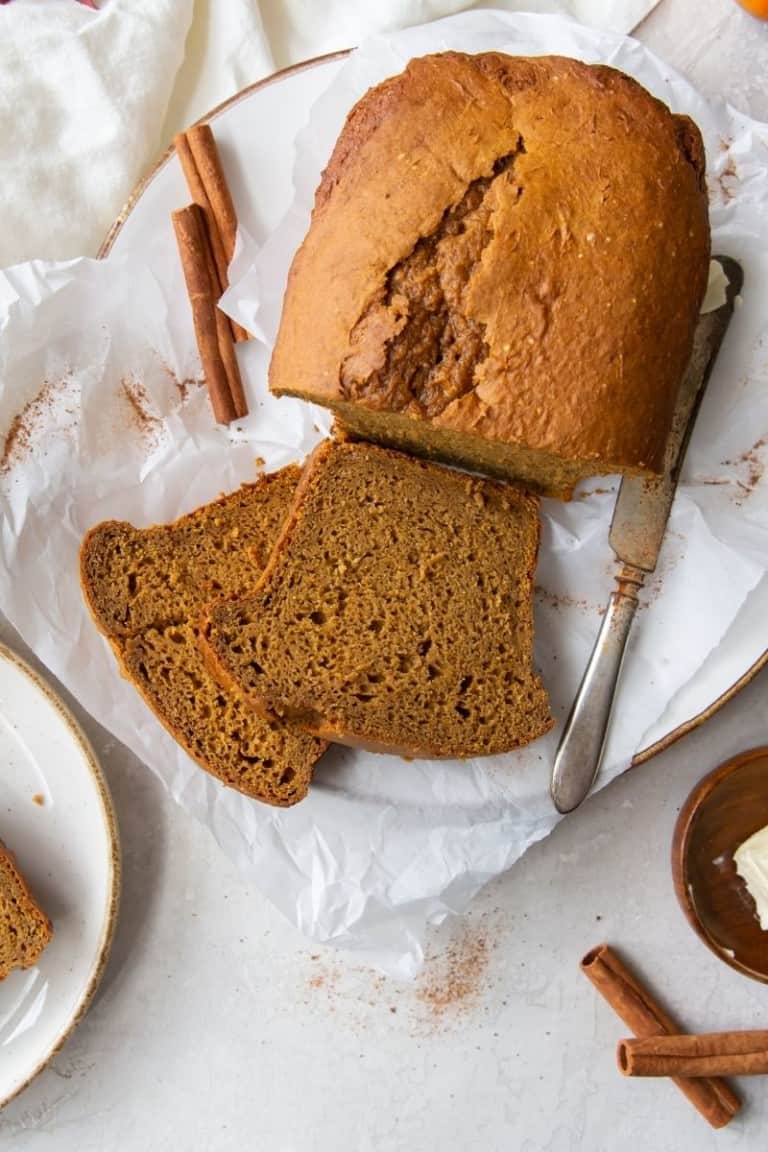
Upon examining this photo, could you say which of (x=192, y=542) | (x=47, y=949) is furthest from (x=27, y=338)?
(x=47, y=949)

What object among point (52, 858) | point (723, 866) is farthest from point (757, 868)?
point (52, 858)

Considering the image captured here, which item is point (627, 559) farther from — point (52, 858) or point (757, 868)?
point (52, 858)

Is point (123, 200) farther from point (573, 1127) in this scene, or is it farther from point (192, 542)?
point (573, 1127)

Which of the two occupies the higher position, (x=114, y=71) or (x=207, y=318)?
(x=114, y=71)

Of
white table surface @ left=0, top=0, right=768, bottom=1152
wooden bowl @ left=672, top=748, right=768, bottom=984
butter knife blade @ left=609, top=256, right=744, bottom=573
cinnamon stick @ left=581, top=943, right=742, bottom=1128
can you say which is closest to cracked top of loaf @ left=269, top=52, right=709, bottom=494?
butter knife blade @ left=609, top=256, right=744, bottom=573

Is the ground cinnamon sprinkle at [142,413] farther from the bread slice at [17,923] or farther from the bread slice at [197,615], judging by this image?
the bread slice at [17,923]

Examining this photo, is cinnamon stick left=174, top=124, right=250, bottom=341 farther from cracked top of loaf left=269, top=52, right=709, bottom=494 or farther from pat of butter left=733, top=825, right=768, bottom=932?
pat of butter left=733, top=825, right=768, bottom=932
